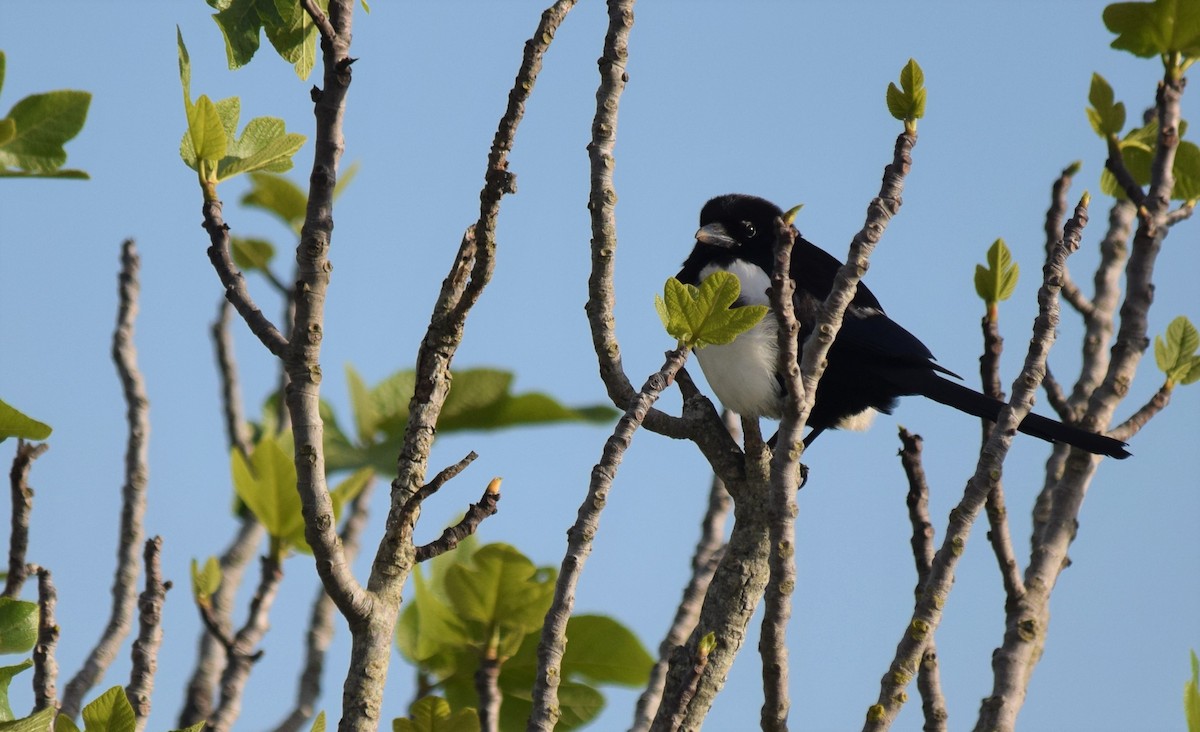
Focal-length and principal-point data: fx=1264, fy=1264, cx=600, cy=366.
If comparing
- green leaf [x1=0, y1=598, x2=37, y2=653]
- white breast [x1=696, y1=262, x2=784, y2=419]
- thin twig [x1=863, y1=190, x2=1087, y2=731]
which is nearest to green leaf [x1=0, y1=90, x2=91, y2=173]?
green leaf [x1=0, y1=598, x2=37, y2=653]

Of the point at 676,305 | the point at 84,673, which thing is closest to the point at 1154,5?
the point at 676,305

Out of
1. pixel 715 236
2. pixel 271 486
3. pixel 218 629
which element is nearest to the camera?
pixel 271 486

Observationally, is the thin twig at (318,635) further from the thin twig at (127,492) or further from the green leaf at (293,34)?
the green leaf at (293,34)

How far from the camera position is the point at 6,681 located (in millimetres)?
2400

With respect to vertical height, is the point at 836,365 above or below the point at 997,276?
above

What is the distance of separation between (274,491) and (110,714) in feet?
3.37

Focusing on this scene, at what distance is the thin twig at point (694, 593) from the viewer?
3620mm

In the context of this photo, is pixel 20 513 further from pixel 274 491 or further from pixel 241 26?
pixel 241 26

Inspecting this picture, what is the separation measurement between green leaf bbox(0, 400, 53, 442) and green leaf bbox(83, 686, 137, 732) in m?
0.50

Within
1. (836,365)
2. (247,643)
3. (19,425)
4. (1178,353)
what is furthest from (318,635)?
(1178,353)

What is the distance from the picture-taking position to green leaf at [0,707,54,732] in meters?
2.34

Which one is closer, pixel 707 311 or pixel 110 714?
pixel 110 714

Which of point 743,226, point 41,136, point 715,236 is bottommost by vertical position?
point 41,136

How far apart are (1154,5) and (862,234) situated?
191 cm
